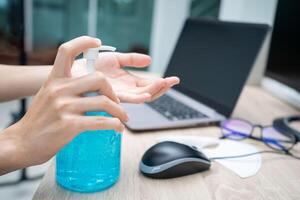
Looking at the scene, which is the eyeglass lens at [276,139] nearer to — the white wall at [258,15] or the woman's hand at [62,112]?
the woman's hand at [62,112]

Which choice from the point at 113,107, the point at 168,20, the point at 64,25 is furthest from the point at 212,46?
the point at 64,25

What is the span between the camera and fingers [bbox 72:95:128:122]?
0.41 m

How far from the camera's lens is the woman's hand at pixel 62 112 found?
Answer: 16.0 inches

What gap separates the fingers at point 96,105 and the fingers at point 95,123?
11 mm

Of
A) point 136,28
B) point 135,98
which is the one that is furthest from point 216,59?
point 136,28

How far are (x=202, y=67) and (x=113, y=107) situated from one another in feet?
2.07

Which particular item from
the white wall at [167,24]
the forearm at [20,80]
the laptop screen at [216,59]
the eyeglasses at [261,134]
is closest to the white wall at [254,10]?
the laptop screen at [216,59]

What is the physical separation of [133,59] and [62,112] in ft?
0.83

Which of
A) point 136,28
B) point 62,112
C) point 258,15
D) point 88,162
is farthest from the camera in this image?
point 136,28

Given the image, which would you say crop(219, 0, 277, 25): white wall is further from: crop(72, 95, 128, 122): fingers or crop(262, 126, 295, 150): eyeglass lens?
crop(72, 95, 128, 122): fingers

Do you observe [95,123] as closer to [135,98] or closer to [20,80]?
[135,98]

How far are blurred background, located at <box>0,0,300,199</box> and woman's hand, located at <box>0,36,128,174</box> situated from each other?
22 cm

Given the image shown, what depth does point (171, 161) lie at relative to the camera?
54 cm

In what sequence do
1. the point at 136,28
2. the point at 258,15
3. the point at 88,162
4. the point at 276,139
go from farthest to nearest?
1. the point at 136,28
2. the point at 258,15
3. the point at 276,139
4. the point at 88,162
